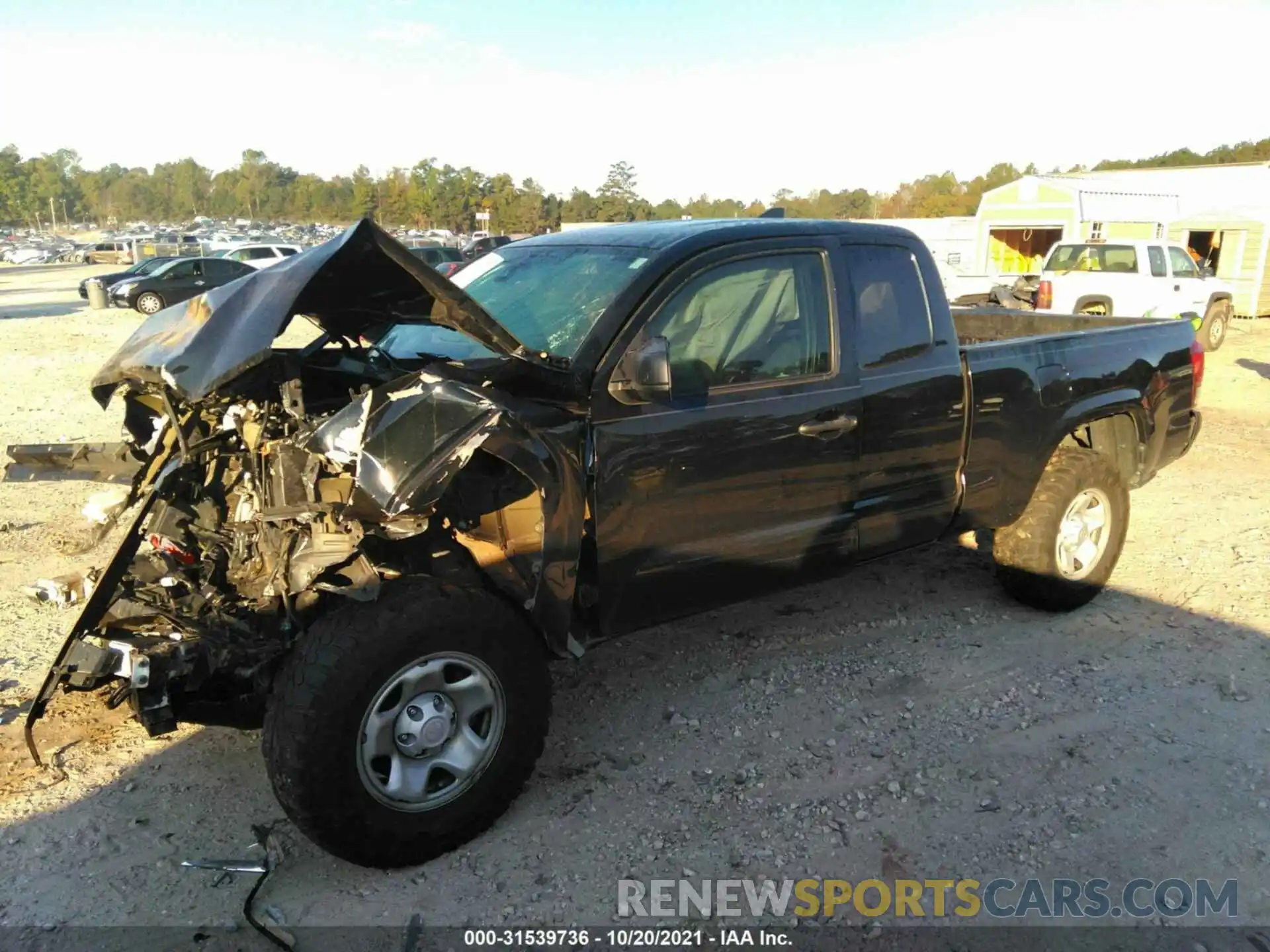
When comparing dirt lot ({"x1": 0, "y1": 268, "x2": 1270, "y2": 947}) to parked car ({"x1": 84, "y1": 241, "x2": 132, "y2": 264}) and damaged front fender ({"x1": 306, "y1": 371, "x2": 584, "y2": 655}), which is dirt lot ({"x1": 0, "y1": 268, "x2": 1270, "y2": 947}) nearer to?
damaged front fender ({"x1": 306, "y1": 371, "x2": 584, "y2": 655})

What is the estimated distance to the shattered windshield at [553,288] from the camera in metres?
3.40

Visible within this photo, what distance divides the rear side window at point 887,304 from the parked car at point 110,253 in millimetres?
52628

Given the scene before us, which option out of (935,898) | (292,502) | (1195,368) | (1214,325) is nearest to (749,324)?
(292,502)

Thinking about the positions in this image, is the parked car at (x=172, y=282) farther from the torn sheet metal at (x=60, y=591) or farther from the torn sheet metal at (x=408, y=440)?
the torn sheet metal at (x=408, y=440)

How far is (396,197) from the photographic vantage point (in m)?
89.1

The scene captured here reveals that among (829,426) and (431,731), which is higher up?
(829,426)

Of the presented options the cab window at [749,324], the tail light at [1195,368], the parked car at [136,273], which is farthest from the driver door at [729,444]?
the parked car at [136,273]

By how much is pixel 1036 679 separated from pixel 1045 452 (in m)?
1.20

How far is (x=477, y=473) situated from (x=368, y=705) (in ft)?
2.87

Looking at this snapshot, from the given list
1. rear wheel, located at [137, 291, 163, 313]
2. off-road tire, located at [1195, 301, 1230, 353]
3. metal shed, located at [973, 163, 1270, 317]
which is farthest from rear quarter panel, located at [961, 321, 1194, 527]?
rear wheel, located at [137, 291, 163, 313]

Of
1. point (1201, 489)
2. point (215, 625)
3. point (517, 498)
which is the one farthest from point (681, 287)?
point (1201, 489)

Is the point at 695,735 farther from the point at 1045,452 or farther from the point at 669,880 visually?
the point at 1045,452

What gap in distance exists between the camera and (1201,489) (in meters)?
7.55

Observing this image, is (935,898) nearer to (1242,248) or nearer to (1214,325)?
(1214,325)
